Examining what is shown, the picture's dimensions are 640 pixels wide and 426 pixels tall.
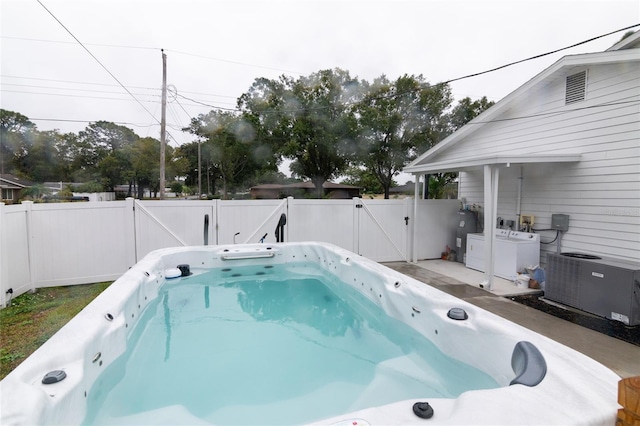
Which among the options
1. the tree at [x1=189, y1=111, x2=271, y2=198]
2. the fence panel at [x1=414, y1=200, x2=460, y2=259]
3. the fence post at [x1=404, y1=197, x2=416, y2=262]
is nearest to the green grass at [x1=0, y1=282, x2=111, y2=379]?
the fence post at [x1=404, y1=197, x2=416, y2=262]

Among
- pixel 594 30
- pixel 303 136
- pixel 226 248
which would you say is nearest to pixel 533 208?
pixel 594 30

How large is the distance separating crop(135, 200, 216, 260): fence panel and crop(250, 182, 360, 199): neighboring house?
48.2ft

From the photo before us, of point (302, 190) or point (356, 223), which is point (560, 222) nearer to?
point (356, 223)

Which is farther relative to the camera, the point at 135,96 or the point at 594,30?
the point at 135,96

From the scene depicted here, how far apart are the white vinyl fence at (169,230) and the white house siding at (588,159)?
1.77 m

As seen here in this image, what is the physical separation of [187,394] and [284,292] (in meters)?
2.27

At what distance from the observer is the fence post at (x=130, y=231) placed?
4871mm

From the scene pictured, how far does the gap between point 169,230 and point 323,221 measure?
2.74m

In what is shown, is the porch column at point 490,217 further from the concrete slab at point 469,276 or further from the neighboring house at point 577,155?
the concrete slab at point 469,276

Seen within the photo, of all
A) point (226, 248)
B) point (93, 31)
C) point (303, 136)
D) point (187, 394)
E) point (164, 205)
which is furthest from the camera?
point (303, 136)

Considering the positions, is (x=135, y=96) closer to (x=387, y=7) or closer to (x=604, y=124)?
(x=387, y=7)

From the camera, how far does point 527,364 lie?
60.9 inches

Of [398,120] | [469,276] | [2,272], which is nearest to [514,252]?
[469,276]

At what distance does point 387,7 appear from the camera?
5.48m
